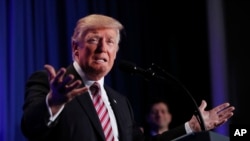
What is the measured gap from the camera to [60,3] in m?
3.84

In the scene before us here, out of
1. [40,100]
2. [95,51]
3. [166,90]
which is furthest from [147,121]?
[40,100]

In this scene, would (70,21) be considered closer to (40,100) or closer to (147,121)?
(147,121)

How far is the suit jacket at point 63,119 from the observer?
1.51 metres

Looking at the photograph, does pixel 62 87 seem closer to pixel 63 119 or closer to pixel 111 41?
pixel 63 119

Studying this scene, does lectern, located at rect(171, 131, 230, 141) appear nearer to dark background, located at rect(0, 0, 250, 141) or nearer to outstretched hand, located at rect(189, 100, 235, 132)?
outstretched hand, located at rect(189, 100, 235, 132)

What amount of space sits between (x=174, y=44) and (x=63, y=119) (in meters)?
3.02

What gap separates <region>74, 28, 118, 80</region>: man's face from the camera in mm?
1951

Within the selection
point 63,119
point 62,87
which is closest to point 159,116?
point 63,119

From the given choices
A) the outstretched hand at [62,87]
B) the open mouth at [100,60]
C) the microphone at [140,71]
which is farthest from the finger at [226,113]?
the outstretched hand at [62,87]

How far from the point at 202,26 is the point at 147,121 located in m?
1.09

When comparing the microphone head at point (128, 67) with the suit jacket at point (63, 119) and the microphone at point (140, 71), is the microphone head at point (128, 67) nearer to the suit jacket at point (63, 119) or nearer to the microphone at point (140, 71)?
the microphone at point (140, 71)

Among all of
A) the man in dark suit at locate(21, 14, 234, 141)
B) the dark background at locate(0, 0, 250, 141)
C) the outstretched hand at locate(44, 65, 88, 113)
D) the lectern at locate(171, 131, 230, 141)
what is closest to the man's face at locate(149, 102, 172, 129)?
the dark background at locate(0, 0, 250, 141)

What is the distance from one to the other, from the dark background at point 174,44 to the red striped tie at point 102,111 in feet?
5.61

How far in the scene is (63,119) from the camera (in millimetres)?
1738
